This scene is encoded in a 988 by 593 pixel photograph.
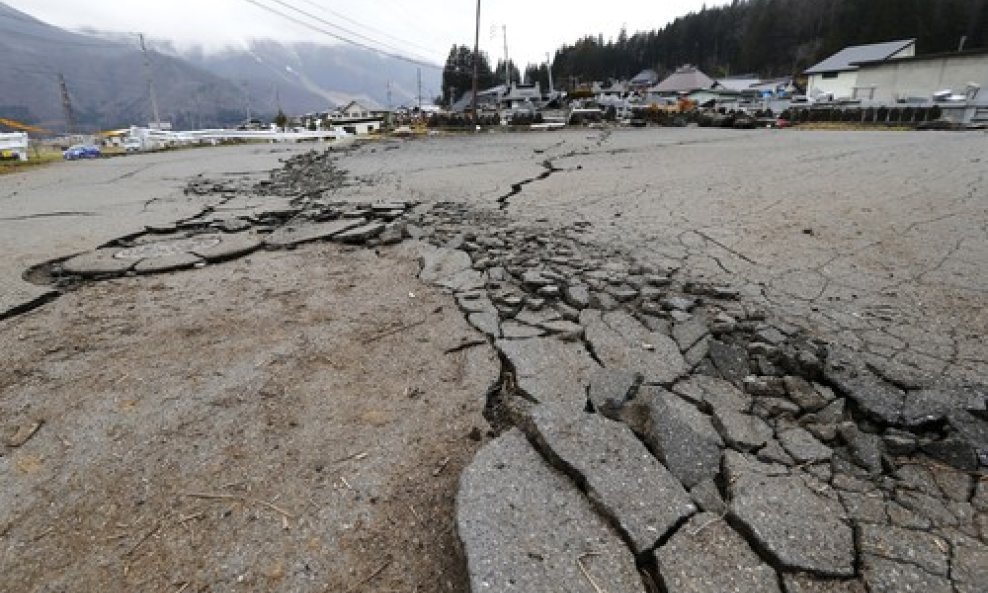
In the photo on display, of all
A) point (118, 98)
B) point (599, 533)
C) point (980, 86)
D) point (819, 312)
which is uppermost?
point (118, 98)

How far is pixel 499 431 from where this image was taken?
1956mm

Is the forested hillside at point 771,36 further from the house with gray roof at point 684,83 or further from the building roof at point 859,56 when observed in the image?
the house with gray roof at point 684,83

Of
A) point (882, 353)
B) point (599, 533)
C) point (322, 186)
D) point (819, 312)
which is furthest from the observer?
point (322, 186)

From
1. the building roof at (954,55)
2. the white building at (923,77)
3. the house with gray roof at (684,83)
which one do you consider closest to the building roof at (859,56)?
the white building at (923,77)

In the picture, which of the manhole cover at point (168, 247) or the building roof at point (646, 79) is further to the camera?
the building roof at point (646, 79)

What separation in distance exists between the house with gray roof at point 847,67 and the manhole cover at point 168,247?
149ft

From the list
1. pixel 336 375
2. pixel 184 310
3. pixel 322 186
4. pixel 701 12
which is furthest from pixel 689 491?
pixel 701 12

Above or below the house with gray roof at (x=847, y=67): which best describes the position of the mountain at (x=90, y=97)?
above

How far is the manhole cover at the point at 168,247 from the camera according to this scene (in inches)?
166

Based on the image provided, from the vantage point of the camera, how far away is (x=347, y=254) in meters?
4.19

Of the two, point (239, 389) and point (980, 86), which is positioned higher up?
point (980, 86)

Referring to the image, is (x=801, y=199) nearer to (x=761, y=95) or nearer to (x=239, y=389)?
(x=239, y=389)

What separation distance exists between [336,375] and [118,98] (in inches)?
9114

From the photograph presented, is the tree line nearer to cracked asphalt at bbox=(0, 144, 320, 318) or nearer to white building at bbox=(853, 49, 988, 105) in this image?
white building at bbox=(853, 49, 988, 105)
